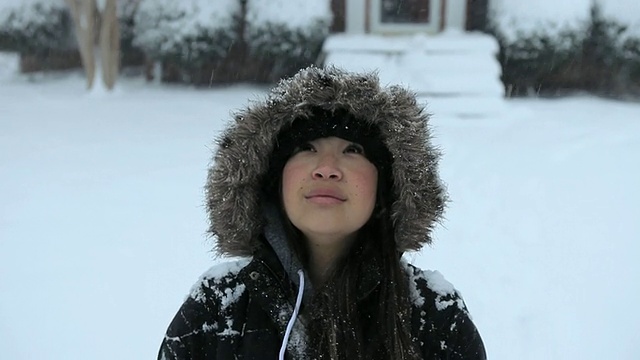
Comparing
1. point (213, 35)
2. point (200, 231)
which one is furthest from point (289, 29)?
point (200, 231)

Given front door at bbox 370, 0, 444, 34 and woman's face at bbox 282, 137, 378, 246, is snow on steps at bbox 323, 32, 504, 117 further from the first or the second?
woman's face at bbox 282, 137, 378, 246

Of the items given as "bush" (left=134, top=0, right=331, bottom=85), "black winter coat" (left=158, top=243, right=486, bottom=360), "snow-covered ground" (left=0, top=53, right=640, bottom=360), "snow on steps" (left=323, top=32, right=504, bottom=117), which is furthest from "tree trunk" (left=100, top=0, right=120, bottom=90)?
"black winter coat" (left=158, top=243, right=486, bottom=360)

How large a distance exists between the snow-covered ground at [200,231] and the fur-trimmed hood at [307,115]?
0.87 m

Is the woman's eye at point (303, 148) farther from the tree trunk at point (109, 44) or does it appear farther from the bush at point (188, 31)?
the bush at point (188, 31)

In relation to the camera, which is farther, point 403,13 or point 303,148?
point 403,13

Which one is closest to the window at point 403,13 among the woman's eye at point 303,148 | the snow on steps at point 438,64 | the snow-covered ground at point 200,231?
the snow on steps at point 438,64

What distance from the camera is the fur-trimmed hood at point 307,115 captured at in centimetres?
179

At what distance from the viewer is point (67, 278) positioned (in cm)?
491

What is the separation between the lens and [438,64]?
35.7 feet

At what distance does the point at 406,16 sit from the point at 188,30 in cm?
413

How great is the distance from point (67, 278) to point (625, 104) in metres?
9.13

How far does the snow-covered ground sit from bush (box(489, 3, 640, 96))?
1808 millimetres

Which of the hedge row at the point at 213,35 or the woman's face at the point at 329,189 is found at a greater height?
the woman's face at the point at 329,189

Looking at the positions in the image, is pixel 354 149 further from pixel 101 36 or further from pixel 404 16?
pixel 404 16
